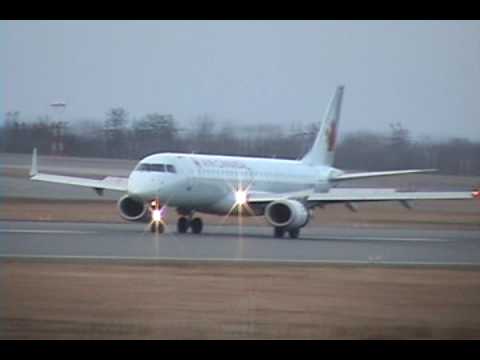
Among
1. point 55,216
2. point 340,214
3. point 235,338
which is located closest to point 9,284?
point 235,338

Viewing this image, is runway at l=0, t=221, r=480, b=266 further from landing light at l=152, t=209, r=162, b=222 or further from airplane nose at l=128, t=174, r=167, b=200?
airplane nose at l=128, t=174, r=167, b=200

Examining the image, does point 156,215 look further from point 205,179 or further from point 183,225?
point 205,179

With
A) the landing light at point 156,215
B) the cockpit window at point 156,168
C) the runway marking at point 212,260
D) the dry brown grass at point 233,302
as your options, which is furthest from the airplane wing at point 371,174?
the dry brown grass at point 233,302

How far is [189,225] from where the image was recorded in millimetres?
35938

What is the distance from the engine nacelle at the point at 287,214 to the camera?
34156 mm

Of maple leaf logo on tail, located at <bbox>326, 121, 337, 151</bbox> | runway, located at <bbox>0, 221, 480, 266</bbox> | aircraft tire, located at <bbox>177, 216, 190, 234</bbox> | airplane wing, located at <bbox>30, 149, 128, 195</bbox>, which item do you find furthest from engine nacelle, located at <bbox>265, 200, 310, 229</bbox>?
maple leaf logo on tail, located at <bbox>326, 121, 337, 151</bbox>

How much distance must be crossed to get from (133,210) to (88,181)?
3035 millimetres

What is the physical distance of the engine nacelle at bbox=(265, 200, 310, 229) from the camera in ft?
112

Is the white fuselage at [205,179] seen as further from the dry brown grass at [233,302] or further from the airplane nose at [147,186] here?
the dry brown grass at [233,302]

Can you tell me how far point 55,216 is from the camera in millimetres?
41281
